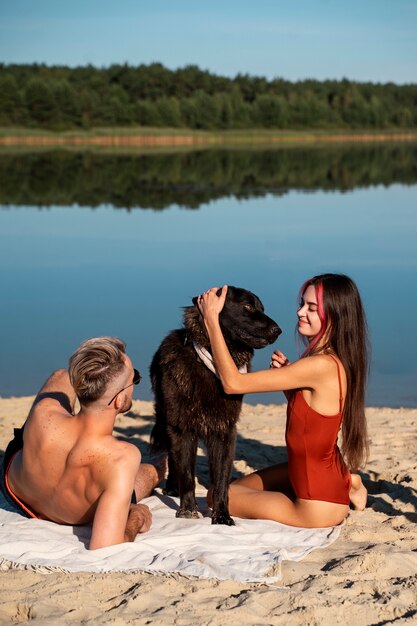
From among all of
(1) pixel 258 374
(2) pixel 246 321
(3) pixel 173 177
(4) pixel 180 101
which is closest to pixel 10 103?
(4) pixel 180 101

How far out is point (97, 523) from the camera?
14.3ft

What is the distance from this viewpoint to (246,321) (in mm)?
5070

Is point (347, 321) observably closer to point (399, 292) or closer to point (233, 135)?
point (399, 292)

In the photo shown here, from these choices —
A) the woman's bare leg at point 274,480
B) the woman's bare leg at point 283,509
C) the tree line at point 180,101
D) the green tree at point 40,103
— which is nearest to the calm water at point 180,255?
the woman's bare leg at point 274,480

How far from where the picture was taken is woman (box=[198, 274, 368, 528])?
4.78 metres

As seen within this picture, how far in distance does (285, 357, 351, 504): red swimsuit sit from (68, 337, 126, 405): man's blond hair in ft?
3.46

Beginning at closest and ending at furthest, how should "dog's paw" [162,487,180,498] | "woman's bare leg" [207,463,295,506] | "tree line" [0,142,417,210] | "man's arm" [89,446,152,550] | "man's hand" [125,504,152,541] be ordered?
1. "man's arm" [89,446,152,550]
2. "man's hand" [125,504,152,541]
3. "woman's bare leg" [207,463,295,506]
4. "dog's paw" [162,487,180,498]
5. "tree line" [0,142,417,210]

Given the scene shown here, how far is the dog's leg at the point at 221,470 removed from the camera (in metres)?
5.04

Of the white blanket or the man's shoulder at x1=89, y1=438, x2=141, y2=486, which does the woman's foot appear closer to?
the white blanket

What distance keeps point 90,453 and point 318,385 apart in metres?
1.25

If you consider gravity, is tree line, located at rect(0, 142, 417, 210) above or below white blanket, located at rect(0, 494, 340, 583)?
above

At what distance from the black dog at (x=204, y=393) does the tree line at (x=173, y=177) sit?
2001 cm

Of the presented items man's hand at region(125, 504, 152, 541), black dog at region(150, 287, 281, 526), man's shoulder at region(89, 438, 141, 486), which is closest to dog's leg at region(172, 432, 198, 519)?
black dog at region(150, 287, 281, 526)

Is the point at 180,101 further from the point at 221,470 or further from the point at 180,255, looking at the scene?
the point at 221,470
